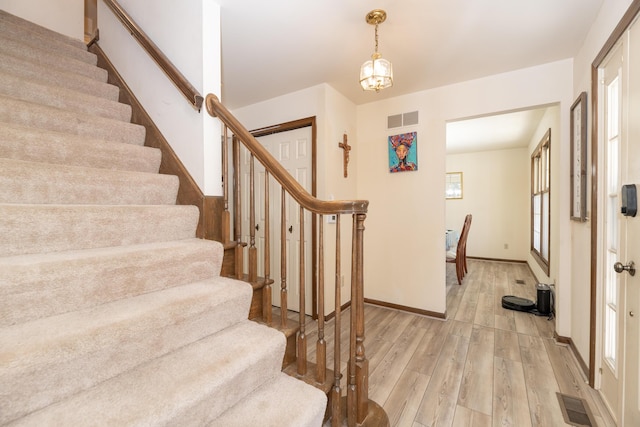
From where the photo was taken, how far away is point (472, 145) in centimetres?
563

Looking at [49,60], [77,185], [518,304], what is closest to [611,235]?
[518,304]

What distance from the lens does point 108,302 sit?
114 centimetres

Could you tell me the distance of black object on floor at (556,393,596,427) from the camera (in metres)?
1.56

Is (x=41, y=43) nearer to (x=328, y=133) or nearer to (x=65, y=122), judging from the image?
(x=65, y=122)

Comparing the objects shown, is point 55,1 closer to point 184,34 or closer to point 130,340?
point 184,34

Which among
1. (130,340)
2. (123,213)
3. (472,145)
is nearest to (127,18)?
(123,213)

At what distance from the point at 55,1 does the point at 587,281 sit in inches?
220

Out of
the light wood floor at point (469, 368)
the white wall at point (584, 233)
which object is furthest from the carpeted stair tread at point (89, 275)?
the white wall at point (584, 233)

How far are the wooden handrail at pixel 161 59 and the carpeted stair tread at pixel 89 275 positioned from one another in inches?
35.0

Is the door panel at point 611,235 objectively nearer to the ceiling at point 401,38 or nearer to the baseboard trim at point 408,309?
the ceiling at point 401,38

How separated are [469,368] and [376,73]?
7.31 feet

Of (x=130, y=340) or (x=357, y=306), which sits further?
(x=357, y=306)

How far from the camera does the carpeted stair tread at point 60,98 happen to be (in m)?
1.65

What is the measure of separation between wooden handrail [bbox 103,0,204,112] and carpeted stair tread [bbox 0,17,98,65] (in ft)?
1.80
